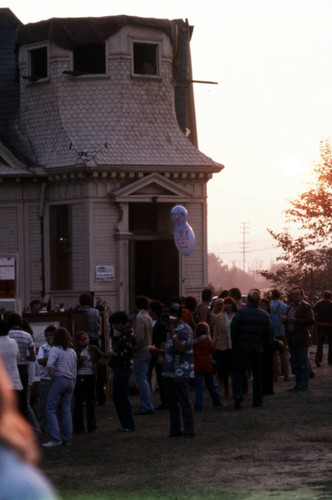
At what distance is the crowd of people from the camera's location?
14773mm

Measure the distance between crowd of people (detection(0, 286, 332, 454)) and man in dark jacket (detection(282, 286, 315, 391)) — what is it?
18 millimetres

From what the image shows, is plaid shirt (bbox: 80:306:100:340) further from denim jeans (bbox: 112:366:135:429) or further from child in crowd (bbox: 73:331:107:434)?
denim jeans (bbox: 112:366:135:429)

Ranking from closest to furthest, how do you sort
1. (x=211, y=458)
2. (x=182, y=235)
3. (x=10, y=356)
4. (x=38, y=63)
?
(x=211, y=458), (x=10, y=356), (x=182, y=235), (x=38, y=63)

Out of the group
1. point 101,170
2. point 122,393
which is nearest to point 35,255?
point 101,170

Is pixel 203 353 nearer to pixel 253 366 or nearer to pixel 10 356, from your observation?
pixel 253 366

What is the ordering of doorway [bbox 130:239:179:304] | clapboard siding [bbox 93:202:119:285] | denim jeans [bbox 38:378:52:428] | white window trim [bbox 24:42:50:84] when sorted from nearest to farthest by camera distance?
denim jeans [bbox 38:378:52:428]
clapboard siding [bbox 93:202:119:285]
doorway [bbox 130:239:179:304]
white window trim [bbox 24:42:50:84]

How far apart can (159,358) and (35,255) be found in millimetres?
16748

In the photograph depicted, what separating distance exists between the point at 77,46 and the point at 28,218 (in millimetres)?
5376

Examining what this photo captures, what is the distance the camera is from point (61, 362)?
1467cm

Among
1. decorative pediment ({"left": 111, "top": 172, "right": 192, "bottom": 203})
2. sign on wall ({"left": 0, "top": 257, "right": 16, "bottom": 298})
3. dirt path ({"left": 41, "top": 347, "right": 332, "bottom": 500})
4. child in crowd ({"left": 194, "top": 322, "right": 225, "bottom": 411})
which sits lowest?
dirt path ({"left": 41, "top": 347, "right": 332, "bottom": 500})

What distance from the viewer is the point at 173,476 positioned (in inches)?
447

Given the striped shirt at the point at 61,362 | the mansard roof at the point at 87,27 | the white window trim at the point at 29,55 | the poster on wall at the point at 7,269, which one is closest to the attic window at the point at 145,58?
the mansard roof at the point at 87,27

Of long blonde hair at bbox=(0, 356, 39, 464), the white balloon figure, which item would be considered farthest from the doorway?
long blonde hair at bbox=(0, 356, 39, 464)

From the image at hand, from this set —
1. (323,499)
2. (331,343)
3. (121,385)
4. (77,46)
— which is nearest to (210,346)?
(121,385)
